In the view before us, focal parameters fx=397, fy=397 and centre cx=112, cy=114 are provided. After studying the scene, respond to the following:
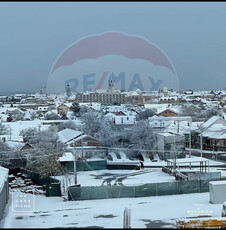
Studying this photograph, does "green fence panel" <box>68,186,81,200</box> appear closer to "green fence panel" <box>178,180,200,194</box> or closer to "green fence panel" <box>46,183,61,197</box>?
"green fence panel" <box>46,183,61,197</box>

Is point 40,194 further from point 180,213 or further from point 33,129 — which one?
point 33,129

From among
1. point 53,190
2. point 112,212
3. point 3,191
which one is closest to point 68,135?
point 53,190

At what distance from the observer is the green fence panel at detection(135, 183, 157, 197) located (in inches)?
519

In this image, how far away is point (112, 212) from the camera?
11.0 metres

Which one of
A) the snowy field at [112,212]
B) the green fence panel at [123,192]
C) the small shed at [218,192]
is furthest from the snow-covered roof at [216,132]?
the small shed at [218,192]

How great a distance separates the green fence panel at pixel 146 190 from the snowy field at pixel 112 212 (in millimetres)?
255

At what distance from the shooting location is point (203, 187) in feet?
44.5

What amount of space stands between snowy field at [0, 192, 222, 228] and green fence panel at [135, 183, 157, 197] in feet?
0.84

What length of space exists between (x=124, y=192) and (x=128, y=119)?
79.7ft

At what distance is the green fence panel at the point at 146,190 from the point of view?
1317 centimetres

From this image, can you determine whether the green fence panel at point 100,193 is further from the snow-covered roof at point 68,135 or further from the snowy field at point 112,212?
the snow-covered roof at point 68,135

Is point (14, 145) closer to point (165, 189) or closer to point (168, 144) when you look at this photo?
point (168, 144)

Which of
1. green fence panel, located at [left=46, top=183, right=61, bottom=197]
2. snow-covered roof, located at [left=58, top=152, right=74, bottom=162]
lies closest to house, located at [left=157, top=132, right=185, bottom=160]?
snow-covered roof, located at [left=58, top=152, right=74, bottom=162]

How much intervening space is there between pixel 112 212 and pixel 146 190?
96.4 inches
